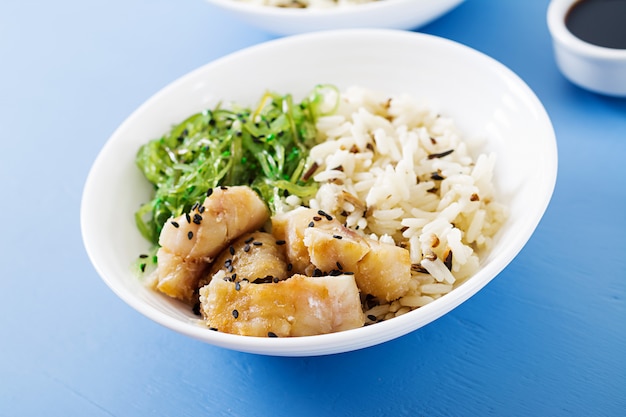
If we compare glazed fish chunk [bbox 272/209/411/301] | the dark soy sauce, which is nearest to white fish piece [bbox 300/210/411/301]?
glazed fish chunk [bbox 272/209/411/301]

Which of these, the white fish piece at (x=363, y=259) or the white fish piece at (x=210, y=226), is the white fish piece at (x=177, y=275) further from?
the white fish piece at (x=363, y=259)

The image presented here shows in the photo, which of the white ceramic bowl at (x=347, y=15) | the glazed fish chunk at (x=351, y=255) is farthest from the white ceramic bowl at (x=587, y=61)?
the glazed fish chunk at (x=351, y=255)

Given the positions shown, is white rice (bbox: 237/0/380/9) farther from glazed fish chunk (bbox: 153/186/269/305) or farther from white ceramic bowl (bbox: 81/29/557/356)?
glazed fish chunk (bbox: 153/186/269/305)

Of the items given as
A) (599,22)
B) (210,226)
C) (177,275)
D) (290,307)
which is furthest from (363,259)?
(599,22)

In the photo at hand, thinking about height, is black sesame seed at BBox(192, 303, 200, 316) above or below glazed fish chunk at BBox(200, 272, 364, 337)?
below

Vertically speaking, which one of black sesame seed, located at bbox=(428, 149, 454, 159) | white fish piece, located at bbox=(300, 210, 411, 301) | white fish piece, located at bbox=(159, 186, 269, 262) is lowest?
black sesame seed, located at bbox=(428, 149, 454, 159)

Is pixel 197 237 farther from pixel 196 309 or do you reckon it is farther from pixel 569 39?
pixel 569 39

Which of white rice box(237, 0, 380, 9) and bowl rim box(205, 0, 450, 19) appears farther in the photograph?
white rice box(237, 0, 380, 9)
